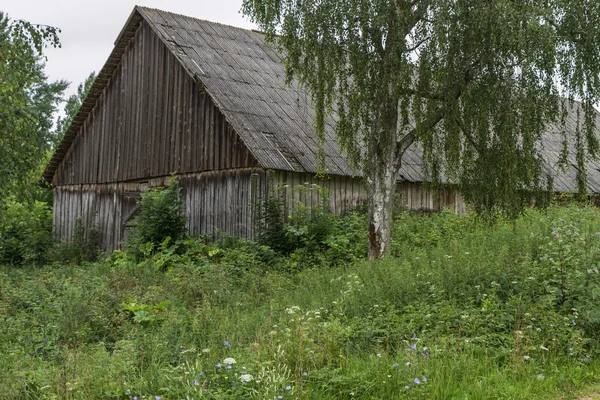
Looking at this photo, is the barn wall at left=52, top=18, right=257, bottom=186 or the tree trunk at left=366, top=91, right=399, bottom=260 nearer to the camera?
the tree trunk at left=366, top=91, right=399, bottom=260

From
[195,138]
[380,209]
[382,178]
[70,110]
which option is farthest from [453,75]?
[70,110]

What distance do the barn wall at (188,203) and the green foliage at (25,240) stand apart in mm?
532

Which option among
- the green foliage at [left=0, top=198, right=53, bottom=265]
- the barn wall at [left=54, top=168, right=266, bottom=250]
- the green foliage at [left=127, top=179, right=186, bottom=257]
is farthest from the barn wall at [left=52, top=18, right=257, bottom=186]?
the green foliage at [left=0, top=198, right=53, bottom=265]

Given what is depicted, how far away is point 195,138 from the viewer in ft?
50.3

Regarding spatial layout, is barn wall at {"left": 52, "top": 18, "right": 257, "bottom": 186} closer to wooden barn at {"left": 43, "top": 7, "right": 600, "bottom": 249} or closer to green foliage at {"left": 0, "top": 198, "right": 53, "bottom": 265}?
wooden barn at {"left": 43, "top": 7, "right": 600, "bottom": 249}

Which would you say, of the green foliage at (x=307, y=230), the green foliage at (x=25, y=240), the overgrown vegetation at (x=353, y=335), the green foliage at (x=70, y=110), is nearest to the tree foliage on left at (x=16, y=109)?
the overgrown vegetation at (x=353, y=335)

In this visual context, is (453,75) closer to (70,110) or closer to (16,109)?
(16,109)

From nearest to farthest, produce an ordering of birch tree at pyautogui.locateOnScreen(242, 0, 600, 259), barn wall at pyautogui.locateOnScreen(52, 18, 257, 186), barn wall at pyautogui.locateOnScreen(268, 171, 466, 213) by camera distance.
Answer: birch tree at pyautogui.locateOnScreen(242, 0, 600, 259) → barn wall at pyautogui.locateOnScreen(268, 171, 466, 213) → barn wall at pyautogui.locateOnScreen(52, 18, 257, 186)

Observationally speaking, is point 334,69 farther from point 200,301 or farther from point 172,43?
point 172,43

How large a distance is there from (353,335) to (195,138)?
1010 centimetres

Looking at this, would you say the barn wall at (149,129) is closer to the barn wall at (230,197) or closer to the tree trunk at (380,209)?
the barn wall at (230,197)

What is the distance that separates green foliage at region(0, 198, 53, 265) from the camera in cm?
1900

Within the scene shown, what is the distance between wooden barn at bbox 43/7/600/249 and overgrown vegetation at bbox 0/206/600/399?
473 centimetres

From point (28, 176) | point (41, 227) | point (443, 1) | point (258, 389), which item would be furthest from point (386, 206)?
point (41, 227)
